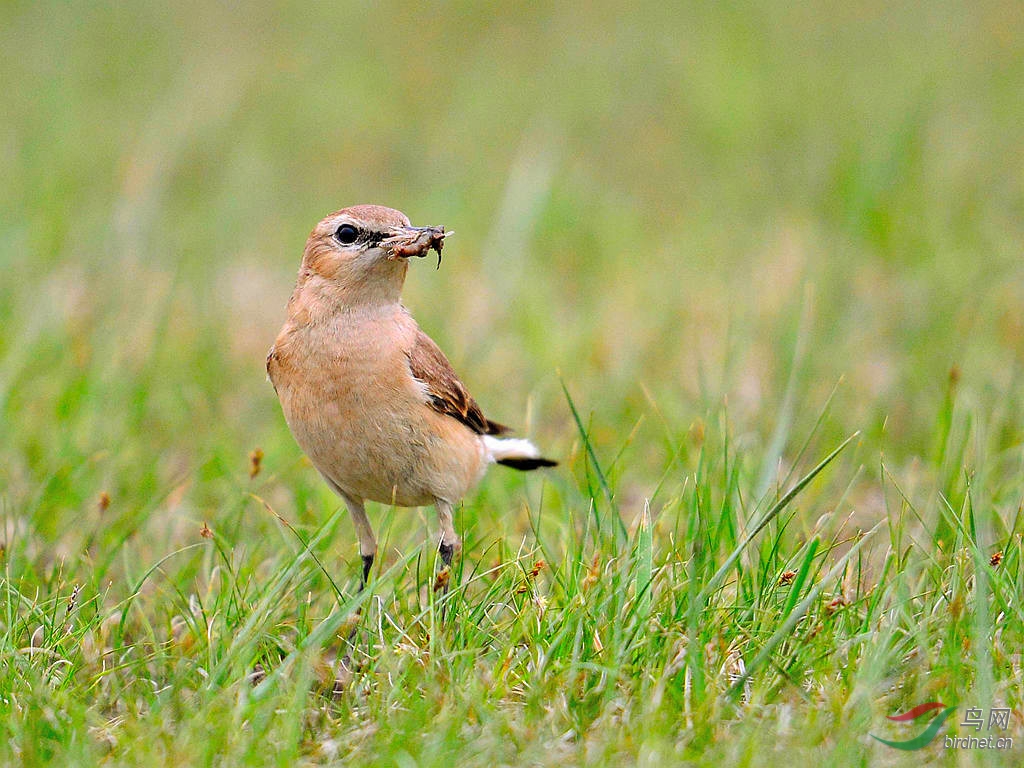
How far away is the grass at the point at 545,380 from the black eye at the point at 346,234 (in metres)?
1.03

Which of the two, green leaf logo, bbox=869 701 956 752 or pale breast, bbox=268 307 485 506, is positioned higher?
pale breast, bbox=268 307 485 506

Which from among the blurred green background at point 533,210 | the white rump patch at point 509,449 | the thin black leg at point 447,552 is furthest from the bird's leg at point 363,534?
the blurred green background at point 533,210

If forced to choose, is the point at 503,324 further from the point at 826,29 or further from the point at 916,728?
the point at 826,29

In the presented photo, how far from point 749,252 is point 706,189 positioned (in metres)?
1.73

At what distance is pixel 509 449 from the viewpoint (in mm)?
5555

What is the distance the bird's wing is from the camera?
15.9 feet

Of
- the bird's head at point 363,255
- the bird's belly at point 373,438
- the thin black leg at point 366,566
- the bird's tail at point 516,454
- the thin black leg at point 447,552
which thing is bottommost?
the thin black leg at point 366,566

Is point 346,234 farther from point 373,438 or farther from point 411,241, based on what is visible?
point 373,438

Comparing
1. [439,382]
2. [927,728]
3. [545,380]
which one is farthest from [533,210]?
[927,728]

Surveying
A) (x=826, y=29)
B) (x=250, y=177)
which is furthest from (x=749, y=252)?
(x=826, y=29)

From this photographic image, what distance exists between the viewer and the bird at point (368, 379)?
4.59 meters

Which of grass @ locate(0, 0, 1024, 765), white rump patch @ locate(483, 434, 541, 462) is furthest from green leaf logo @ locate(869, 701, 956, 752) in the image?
white rump patch @ locate(483, 434, 541, 462)

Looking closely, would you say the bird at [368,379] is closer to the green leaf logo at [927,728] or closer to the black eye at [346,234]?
the black eye at [346,234]

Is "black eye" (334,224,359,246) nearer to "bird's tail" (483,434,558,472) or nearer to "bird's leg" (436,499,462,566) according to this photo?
"bird's leg" (436,499,462,566)
